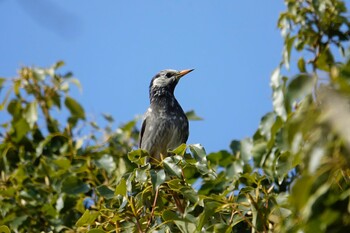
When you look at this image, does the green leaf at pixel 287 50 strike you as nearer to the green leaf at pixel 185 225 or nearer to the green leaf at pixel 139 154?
the green leaf at pixel 139 154

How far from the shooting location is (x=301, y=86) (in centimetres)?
172

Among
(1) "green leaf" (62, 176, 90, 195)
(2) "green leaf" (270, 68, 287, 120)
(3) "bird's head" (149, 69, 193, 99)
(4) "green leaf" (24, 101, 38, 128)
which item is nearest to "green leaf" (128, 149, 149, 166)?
(2) "green leaf" (270, 68, 287, 120)

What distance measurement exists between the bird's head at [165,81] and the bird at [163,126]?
0.06 metres

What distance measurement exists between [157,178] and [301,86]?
56.2 inches

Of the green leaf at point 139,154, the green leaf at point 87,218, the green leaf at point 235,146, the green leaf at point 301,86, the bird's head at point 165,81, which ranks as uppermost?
the bird's head at point 165,81

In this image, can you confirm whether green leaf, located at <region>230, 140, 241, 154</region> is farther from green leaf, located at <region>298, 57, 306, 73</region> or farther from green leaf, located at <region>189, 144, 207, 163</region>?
green leaf, located at <region>189, 144, 207, 163</region>

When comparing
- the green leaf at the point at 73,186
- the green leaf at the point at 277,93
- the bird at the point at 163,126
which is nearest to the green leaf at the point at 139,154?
the green leaf at the point at 277,93

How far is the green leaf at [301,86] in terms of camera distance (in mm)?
1710

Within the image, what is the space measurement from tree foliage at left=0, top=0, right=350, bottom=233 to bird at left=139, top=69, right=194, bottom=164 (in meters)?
0.15

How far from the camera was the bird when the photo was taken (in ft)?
18.8

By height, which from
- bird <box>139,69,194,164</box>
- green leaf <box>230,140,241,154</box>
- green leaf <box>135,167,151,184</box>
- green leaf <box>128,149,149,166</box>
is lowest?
green leaf <box>135,167,151,184</box>

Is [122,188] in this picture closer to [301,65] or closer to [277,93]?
[277,93]

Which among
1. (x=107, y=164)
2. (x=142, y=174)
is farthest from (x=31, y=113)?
(x=142, y=174)

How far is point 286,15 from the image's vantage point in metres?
4.85
